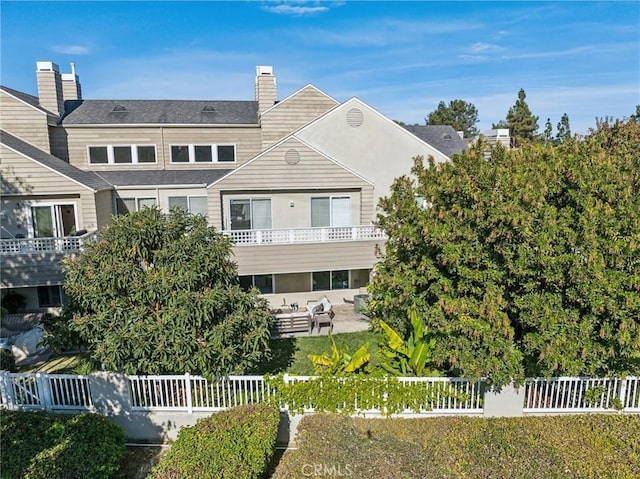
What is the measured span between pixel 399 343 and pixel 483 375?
2.45 m

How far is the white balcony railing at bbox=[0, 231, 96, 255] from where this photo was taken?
14.2 metres

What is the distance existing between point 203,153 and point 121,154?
4063 mm

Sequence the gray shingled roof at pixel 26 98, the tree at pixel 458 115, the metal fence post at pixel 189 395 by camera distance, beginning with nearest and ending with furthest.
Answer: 1. the metal fence post at pixel 189 395
2. the gray shingled roof at pixel 26 98
3. the tree at pixel 458 115

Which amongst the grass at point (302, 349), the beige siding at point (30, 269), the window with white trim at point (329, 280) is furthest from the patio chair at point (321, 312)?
the beige siding at point (30, 269)

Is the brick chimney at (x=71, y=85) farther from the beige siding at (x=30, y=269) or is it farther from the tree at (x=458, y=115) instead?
the tree at (x=458, y=115)

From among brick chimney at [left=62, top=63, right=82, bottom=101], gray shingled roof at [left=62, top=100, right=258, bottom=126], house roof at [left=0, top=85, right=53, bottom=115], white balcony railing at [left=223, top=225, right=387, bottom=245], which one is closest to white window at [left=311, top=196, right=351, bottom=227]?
white balcony railing at [left=223, top=225, right=387, bottom=245]

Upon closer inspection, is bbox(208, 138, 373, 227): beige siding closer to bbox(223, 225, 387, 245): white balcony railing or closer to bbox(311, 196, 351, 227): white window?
bbox(311, 196, 351, 227): white window

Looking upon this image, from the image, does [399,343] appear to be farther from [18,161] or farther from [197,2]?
[18,161]

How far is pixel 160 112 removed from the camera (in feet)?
71.9

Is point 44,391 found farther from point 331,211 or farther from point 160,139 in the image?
point 160,139

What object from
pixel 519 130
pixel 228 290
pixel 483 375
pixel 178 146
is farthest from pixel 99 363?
pixel 519 130

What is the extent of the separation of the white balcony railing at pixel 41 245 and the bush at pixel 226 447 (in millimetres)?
9392

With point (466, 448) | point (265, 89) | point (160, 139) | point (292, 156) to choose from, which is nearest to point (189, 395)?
point (466, 448)

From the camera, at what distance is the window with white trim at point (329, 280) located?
18812 mm
